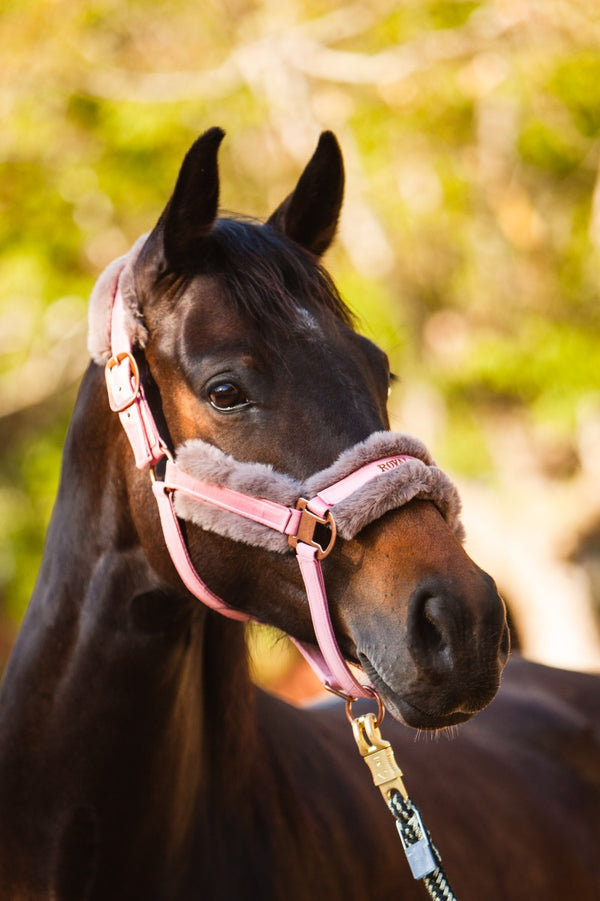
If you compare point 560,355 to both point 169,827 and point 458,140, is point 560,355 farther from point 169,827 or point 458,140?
point 169,827

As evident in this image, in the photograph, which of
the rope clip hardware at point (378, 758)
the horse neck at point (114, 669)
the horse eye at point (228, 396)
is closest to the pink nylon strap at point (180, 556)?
the horse neck at point (114, 669)

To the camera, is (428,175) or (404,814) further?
(428,175)

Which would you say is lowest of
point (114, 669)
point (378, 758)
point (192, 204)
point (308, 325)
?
point (378, 758)

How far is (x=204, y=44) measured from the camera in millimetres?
9031

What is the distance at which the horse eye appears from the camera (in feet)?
6.00

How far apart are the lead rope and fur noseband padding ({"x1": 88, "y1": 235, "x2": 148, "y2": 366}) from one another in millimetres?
952

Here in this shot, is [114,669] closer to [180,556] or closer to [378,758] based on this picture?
[180,556]

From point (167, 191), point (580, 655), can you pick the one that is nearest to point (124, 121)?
point (167, 191)

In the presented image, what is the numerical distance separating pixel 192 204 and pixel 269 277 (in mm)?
236

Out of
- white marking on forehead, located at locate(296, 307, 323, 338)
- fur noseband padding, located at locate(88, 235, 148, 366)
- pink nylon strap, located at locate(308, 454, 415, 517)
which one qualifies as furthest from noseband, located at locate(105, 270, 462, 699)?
white marking on forehead, located at locate(296, 307, 323, 338)

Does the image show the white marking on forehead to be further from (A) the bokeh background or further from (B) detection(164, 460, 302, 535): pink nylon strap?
(A) the bokeh background

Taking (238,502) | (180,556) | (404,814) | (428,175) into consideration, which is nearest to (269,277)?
(238,502)

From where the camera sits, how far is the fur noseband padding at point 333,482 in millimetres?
1684

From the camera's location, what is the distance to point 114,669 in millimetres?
2014
